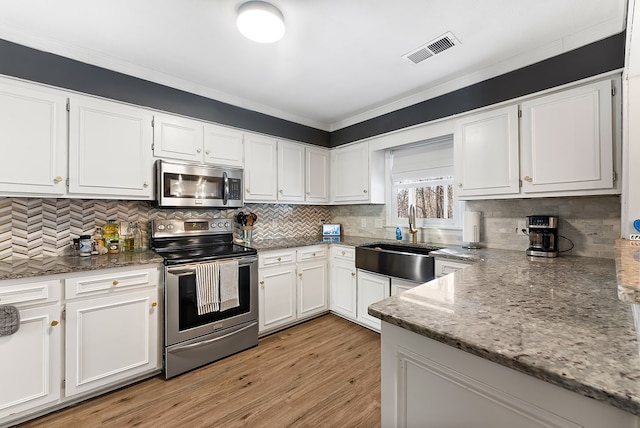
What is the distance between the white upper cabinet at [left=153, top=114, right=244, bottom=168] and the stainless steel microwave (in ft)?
0.32

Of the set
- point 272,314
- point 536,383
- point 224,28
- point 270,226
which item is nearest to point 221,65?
point 224,28

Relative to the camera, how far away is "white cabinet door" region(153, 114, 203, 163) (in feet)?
7.98

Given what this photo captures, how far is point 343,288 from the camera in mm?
3234

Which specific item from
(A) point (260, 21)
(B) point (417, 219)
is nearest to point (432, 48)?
(A) point (260, 21)

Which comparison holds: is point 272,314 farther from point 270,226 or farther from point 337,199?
point 337,199

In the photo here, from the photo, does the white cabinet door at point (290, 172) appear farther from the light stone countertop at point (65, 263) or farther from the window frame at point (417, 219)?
the light stone countertop at point (65, 263)

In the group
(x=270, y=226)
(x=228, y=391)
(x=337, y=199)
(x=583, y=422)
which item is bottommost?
(x=228, y=391)

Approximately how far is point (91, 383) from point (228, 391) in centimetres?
91

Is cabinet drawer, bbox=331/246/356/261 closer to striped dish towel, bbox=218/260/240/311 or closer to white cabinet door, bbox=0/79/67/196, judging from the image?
striped dish towel, bbox=218/260/240/311

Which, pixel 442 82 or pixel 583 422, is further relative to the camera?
pixel 442 82

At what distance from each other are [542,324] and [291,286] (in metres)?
2.43

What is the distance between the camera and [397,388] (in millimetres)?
960

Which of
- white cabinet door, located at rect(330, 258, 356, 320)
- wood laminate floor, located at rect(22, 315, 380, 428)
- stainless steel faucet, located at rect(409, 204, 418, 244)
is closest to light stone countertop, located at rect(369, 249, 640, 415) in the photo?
wood laminate floor, located at rect(22, 315, 380, 428)

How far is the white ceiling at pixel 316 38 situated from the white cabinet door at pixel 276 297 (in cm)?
189
